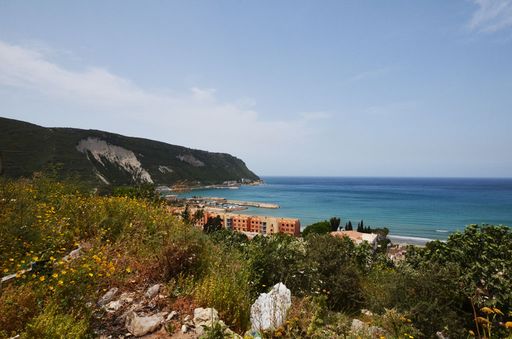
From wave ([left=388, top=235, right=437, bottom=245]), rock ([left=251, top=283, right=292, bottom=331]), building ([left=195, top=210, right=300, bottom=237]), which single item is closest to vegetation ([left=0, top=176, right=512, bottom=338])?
rock ([left=251, top=283, right=292, bottom=331])

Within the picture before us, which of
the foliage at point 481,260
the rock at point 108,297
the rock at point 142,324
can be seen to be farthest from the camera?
the foliage at point 481,260

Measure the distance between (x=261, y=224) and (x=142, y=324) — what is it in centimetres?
5289

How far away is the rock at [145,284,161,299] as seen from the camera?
396 cm

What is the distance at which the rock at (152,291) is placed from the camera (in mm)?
3955

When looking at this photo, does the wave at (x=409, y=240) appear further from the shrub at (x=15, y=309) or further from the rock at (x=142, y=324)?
the shrub at (x=15, y=309)

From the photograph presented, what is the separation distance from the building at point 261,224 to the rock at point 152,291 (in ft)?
151

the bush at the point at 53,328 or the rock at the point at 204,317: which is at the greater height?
the bush at the point at 53,328

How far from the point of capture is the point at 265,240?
8188mm

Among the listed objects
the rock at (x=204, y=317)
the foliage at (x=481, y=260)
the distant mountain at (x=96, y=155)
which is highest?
the distant mountain at (x=96, y=155)

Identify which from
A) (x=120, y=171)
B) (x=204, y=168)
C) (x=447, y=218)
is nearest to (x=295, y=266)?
(x=447, y=218)

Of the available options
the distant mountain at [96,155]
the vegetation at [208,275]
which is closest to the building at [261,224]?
the distant mountain at [96,155]

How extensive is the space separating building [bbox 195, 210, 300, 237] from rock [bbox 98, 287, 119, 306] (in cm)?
4618

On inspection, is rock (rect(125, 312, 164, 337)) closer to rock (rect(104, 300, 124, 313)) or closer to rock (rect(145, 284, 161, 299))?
rock (rect(104, 300, 124, 313))

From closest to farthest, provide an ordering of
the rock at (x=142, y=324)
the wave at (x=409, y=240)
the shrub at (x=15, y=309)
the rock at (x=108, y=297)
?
1. the shrub at (x=15, y=309)
2. the rock at (x=142, y=324)
3. the rock at (x=108, y=297)
4. the wave at (x=409, y=240)
